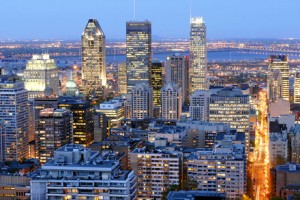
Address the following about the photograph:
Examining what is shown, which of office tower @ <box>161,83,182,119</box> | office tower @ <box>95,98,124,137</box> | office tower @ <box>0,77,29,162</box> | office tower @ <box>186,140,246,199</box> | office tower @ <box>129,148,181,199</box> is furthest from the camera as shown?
office tower @ <box>161,83,182,119</box>

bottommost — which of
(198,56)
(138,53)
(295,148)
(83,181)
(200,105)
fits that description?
(295,148)

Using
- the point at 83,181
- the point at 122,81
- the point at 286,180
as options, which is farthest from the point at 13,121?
→ the point at 122,81

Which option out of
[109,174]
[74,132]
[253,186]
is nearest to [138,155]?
[253,186]

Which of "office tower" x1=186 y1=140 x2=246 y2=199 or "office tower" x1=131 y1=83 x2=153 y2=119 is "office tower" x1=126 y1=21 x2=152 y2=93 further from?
"office tower" x1=186 y1=140 x2=246 y2=199

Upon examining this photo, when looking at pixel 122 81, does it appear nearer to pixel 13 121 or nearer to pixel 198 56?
pixel 198 56

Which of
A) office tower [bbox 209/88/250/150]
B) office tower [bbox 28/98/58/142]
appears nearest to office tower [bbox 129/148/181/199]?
office tower [bbox 28/98/58/142]

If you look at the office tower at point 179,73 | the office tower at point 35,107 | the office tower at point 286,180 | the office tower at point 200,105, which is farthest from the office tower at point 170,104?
the office tower at point 286,180

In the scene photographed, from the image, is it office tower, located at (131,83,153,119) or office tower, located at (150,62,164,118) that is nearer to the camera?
office tower, located at (131,83,153,119)
